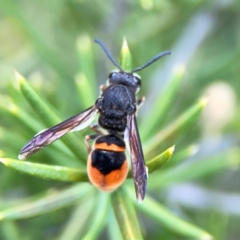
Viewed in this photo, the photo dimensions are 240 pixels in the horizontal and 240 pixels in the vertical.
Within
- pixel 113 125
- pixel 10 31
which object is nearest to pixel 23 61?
pixel 10 31

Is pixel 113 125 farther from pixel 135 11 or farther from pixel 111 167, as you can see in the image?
pixel 135 11

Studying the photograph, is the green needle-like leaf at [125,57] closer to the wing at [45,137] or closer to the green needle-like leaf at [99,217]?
the wing at [45,137]

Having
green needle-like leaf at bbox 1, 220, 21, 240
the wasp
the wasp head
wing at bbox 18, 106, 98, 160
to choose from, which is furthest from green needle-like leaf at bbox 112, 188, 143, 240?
green needle-like leaf at bbox 1, 220, 21, 240

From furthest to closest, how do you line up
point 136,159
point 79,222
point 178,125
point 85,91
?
point 79,222, point 85,91, point 178,125, point 136,159

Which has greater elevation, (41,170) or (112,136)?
(41,170)

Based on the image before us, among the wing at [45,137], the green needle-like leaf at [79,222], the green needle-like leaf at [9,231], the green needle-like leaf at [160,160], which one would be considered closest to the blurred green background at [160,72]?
the green needle-like leaf at [9,231]

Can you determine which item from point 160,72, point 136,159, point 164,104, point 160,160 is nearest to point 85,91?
point 164,104

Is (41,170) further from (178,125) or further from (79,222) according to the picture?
(79,222)

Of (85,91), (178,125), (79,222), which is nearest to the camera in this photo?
(178,125)
